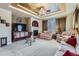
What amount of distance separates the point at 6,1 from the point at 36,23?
804mm

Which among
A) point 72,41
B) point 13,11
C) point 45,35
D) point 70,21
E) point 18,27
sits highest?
point 13,11

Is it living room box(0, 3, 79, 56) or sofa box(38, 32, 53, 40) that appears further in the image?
sofa box(38, 32, 53, 40)

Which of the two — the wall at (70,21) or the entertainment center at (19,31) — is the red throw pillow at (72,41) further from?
the entertainment center at (19,31)

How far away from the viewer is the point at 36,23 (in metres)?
2.73

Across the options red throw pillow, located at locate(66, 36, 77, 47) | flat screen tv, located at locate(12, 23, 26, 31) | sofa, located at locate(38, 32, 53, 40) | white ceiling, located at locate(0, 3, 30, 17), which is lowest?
red throw pillow, located at locate(66, 36, 77, 47)

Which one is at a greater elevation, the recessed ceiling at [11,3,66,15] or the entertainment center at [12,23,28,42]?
the recessed ceiling at [11,3,66,15]

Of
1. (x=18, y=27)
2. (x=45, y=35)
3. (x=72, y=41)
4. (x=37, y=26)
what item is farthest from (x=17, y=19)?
(x=72, y=41)

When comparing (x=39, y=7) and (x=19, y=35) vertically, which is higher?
(x=39, y=7)

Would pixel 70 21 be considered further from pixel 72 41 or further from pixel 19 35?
pixel 19 35

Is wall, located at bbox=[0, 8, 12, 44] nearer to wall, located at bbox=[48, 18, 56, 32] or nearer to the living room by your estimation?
the living room

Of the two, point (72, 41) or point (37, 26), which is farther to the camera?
point (37, 26)

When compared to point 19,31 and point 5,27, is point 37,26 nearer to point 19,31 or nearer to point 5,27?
point 19,31

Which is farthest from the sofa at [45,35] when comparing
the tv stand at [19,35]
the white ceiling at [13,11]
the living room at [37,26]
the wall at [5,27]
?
the wall at [5,27]

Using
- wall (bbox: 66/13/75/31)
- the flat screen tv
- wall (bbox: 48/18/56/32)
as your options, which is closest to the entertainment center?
the flat screen tv
